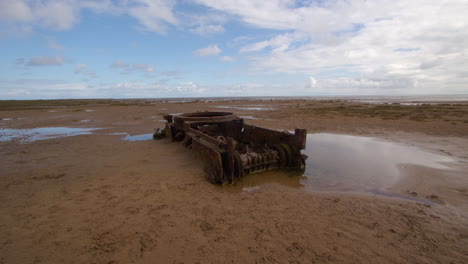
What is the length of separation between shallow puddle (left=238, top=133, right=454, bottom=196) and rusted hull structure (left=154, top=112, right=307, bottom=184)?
33 centimetres

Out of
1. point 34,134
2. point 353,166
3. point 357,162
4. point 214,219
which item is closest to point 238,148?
point 353,166

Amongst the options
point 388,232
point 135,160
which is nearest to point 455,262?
point 388,232

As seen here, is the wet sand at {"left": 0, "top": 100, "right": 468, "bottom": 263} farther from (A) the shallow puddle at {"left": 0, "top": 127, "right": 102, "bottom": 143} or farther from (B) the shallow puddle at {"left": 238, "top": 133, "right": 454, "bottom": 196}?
(A) the shallow puddle at {"left": 0, "top": 127, "right": 102, "bottom": 143}

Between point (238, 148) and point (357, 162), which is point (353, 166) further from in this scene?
point (238, 148)

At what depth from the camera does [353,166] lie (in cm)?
582

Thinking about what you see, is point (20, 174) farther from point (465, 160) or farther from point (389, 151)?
point (465, 160)

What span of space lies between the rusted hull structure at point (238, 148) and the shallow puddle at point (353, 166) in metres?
0.33

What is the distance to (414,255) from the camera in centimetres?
244

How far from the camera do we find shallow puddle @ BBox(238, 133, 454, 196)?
4.62 meters

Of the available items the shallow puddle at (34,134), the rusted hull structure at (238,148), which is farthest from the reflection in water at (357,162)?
the shallow puddle at (34,134)

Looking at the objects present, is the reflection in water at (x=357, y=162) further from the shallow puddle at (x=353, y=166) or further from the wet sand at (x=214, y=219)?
the wet sand at (x=214, y=219)

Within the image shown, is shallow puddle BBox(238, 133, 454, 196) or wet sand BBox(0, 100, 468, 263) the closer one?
wet sand BBox(0, 100, 468, 263)

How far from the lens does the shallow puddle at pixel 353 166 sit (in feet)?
15.2

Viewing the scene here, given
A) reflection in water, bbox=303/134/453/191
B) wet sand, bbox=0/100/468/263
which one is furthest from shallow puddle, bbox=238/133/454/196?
wet sand, bbox=0/100/468/263
